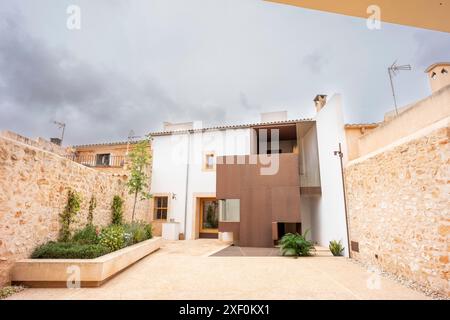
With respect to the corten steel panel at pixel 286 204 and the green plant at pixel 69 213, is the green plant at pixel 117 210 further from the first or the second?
the corten steel panel at pixel 286 204

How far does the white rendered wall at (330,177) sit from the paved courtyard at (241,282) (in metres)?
1.60

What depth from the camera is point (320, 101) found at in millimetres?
9656

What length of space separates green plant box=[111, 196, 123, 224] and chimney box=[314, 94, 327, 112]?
8.75 metres

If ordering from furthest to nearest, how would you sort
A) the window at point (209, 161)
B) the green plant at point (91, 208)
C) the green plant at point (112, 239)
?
1. the window at point (209, 161)
2. the green plant at point (91, 208)
3. the green plant at point (112, 239)

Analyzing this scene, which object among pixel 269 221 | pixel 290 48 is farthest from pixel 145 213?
pixel 290 48

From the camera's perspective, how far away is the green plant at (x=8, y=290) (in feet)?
11.7

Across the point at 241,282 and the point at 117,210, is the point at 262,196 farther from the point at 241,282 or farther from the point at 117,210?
the point at 117,210

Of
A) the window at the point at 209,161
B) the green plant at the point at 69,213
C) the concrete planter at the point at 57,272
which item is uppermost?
the window at the point at 209,161

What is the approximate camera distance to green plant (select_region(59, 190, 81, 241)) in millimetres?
5355

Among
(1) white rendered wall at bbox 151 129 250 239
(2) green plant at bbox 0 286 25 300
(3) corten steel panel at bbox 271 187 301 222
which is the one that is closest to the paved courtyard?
(2) green plant at bbox 0 286 25 300

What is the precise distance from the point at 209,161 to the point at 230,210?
11.0 feet

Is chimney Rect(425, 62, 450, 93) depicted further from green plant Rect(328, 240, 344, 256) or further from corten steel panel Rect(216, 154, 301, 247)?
green plant Rect(328, 240, 344, 256)

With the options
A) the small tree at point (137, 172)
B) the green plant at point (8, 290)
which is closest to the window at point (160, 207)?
the small tree at point (137, 172)

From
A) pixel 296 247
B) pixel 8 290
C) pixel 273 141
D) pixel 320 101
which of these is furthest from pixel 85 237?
pixel 320 101
